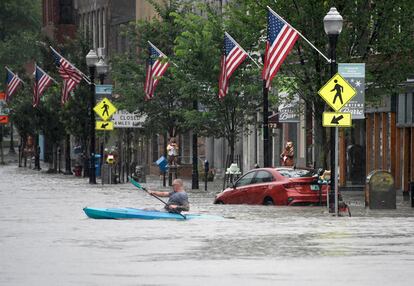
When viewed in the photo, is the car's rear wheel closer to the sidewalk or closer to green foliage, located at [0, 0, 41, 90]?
the sidewalk

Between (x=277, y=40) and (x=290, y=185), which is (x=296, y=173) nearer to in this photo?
(x=290, y=185)

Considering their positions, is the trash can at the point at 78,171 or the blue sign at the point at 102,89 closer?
the blue sign at the point at 102,89

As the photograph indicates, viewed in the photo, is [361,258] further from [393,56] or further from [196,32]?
[196,32]

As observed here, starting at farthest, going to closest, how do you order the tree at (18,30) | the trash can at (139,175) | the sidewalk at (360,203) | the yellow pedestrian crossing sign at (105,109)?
1. the tree at (18,30)
2. the trash can at (139,175)
3. the yellow pedestrian crossing sign at (105,109)
4. the sidewalk at (360,203)

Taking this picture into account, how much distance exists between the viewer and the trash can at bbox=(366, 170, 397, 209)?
3991cm

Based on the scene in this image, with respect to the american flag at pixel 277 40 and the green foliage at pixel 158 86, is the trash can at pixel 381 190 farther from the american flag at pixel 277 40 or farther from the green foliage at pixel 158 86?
the green foliage at pixel 158 86

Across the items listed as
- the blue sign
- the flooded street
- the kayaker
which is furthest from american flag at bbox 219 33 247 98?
the blue sign

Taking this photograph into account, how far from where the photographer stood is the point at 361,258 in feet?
77.0

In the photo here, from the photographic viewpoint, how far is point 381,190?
40062mm

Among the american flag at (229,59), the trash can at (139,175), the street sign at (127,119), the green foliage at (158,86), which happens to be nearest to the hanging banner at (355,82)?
the american flag at (229,59)

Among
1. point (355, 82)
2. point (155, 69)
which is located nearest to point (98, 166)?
point (155, 69)

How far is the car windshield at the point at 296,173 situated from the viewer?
41531mm

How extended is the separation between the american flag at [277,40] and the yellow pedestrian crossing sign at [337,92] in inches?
202

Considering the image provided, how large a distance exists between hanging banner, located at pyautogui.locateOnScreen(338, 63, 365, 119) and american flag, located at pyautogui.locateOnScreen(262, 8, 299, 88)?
441 centimetres
